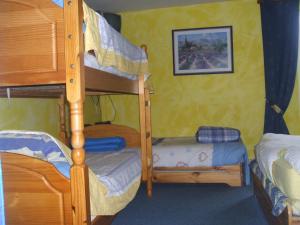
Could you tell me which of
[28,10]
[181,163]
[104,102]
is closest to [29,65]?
[28,10]

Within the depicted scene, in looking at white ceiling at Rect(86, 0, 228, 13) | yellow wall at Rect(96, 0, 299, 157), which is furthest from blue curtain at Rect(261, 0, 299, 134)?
white ceiling at Rect(86, 0, 228, 13)

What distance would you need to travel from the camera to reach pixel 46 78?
1406 millimetres

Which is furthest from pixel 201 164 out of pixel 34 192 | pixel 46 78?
pixel 46 78

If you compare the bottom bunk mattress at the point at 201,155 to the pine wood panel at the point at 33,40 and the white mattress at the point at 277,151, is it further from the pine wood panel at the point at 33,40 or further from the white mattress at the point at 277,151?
the pine wood panel at the point at 33,40

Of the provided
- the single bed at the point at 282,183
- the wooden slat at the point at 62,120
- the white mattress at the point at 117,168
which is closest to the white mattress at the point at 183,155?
the white mattress at the point at 117,168

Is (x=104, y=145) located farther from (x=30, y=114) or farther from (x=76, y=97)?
(x=76, y=97)

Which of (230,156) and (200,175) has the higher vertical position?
(230,156)

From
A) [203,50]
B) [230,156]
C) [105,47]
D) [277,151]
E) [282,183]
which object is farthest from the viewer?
[203,50]

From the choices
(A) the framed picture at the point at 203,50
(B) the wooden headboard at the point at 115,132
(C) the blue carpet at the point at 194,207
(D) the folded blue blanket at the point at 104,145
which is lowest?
(C) the blue carpet at the point at 194,207

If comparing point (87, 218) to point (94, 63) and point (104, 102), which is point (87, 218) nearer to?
point (94, 63)

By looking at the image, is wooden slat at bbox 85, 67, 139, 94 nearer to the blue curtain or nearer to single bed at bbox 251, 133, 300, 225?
single bed at bbox 251, 133, 300, 225

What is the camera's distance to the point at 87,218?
1.42m

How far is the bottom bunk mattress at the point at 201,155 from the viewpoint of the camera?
320 centimetres

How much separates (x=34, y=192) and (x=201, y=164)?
2069 millimetres
